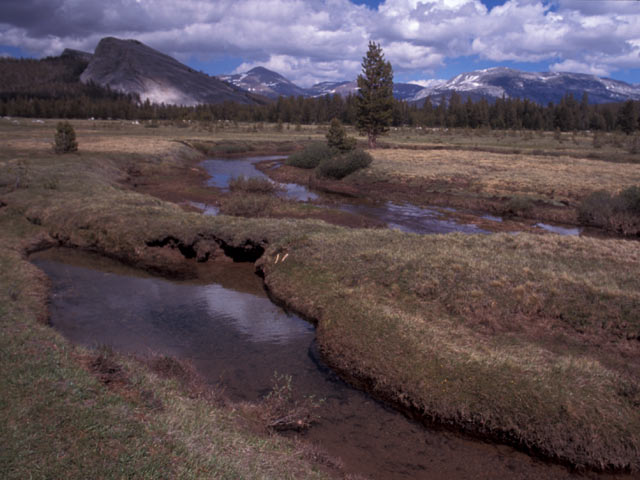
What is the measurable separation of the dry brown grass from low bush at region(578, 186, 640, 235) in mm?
3880

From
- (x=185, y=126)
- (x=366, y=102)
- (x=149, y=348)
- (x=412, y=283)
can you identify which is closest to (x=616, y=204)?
→ (x=412, y=283)

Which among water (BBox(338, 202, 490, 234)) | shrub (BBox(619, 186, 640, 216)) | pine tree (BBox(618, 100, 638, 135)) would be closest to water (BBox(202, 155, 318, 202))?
water (BBox(338, 202, 490, 234))

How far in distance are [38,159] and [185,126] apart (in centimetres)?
8146

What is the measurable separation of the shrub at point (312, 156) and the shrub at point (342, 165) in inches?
125

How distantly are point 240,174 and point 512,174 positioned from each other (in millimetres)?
25913

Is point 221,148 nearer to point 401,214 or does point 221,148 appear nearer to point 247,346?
point 401,214

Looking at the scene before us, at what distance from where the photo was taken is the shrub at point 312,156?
169 ft

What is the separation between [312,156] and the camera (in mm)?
51750

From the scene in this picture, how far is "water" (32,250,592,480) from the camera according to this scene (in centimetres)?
790

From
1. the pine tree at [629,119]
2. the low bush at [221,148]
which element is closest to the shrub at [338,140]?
the low bush at [221,148]

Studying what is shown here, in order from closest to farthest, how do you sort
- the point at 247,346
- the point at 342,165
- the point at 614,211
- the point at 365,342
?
the point at 365,342, the point at 247,346, the point at 614,211, the point at 342,165

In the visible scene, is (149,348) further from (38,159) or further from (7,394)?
(38,159)

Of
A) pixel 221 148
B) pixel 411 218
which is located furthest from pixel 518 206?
pixel 221 148

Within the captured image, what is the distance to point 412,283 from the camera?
13273mm
